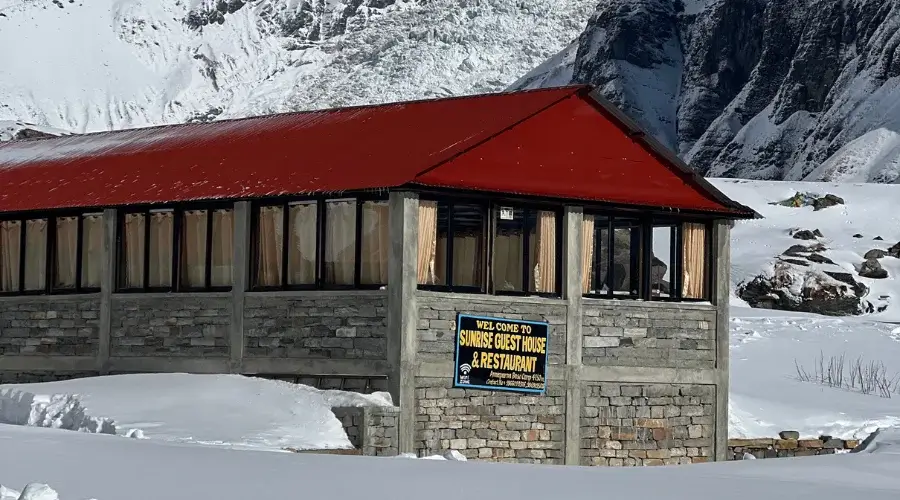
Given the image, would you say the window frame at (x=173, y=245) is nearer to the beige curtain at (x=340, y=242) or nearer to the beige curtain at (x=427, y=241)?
the beige curtain at (x=340, y=242)

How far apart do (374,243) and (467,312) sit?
174cm

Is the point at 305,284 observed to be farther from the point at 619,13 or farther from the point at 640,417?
the point at 619,13

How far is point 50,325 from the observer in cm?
3039

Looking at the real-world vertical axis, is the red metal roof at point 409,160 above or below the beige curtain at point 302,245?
above

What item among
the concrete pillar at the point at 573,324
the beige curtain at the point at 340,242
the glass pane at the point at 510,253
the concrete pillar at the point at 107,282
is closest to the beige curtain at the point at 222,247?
the beige curtain at the point at 340,242

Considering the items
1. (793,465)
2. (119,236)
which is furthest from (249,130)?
(793,465)

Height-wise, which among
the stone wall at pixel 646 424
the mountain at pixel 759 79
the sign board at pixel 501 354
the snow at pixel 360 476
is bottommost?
the stone wall at pixel 646 424

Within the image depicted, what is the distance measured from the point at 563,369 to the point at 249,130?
8394 mm

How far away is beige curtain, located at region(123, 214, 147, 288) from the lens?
2947 cm

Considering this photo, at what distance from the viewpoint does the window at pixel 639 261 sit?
2811 cm

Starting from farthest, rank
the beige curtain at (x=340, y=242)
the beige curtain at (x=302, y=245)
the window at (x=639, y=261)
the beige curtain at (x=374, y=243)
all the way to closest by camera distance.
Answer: the window at (x=639, y=261), the beige curtain at (x=302, y=245), the beige curtain at (x=340, y=242), the beige curtain at (x=374, y=243)

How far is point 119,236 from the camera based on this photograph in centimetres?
2967

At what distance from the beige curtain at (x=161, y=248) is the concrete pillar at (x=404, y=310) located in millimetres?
4980

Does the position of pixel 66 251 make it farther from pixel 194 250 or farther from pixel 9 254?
pixel 194 250
